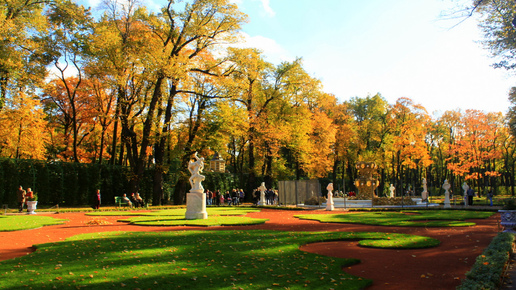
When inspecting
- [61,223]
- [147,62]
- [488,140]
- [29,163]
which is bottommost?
[61,223]

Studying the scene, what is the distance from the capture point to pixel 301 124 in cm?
4147

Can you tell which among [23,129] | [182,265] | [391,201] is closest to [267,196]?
[391,201]

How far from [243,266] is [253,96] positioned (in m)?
33.6

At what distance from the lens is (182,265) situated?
7.19 m

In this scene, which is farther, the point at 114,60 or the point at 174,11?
the point at 174,11

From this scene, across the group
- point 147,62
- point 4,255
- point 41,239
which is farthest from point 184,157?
point 4,255

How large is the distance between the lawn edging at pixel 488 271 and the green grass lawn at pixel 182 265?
1.58m

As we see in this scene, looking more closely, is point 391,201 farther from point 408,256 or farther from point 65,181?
point 65,181

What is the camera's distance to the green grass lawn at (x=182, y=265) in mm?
5938

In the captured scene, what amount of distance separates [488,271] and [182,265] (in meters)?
5.24

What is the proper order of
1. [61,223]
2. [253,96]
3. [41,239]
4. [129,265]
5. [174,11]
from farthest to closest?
[253,96], [174,11], [61,223], [41,239], [129,265]

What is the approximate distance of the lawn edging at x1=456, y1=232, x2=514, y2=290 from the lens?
513 cm

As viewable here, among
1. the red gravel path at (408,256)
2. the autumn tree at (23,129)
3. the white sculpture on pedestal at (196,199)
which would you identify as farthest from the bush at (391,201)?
the autumn tree at (23,129)

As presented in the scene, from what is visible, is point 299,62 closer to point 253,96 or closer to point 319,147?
point 253,96
